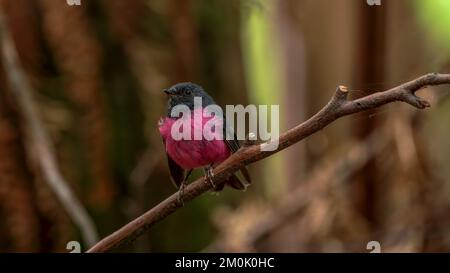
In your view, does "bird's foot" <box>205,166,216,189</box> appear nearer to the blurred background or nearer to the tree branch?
the tree branch

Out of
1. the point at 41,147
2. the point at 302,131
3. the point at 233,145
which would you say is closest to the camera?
the point at 302,131

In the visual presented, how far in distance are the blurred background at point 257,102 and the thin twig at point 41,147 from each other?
0.04m

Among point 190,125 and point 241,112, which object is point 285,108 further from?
point 190,125

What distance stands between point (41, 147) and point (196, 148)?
38cm

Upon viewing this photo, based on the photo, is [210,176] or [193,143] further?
[193,143]

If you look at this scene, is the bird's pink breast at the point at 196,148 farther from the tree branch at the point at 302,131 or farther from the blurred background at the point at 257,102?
the blurred background at the point at 257,102

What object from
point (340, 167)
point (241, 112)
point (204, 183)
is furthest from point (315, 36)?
point (204, 183)

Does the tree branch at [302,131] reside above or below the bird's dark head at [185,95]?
below

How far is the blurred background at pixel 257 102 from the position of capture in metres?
1.34

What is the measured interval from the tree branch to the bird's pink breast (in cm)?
15

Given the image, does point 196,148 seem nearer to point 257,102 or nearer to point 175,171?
point 175,171

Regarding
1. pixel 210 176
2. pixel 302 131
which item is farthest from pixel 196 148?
pixel 302 131

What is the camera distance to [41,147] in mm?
1167

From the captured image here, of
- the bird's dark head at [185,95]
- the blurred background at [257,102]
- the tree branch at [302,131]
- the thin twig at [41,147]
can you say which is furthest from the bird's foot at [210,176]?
the blurred background at [257,102]
